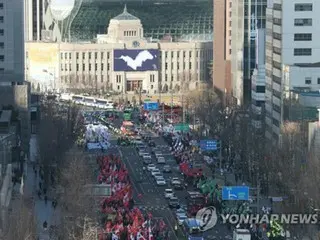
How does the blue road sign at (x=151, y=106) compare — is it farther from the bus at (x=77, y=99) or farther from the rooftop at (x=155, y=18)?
the rooftop at (x=155, y=18)

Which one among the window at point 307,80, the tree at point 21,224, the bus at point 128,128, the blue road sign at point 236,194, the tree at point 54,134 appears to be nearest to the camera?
the tree at point 21,224

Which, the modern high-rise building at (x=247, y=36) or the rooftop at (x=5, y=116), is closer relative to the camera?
the rooftop at (x=5, y=116)

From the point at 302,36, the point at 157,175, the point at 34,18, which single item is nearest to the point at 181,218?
the point at 157,175

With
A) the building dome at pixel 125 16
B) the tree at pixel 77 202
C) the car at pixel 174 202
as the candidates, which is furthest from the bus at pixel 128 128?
the building dome at pixel 125 16

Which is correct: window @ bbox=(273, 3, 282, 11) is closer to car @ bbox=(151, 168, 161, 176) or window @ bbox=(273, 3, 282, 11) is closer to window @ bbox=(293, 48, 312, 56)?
window @ bbox=(293, 48, 312, 56)

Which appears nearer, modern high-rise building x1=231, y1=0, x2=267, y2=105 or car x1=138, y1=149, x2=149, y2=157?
car x1=138, y1=149, x2=149, y2=157

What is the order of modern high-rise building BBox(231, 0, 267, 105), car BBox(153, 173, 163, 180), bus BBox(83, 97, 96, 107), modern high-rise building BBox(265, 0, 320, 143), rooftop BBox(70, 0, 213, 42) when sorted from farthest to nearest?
rooftop BBox(70, 0, 213, 42) < bus BBox(83, 97, 96, 107) < modern high-rise building BBox(231, 0, 267, 105) < modern high-rise building BBox(265, 0, 320, 143) < car BBox(153, 173, 163, 180)

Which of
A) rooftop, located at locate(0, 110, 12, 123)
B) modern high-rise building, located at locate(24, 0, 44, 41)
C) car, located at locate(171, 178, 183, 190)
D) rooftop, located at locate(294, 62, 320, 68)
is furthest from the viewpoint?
modern high-rise building, located at locate(24, 0, 44, 41)

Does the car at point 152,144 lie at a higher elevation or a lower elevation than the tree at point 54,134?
lower

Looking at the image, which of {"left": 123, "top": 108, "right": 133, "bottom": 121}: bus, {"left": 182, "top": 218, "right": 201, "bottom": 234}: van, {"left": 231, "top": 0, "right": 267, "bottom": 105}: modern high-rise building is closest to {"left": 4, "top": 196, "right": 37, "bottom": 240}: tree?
{"left": 182, "top": 218, "right": 201, "bottom": 234}: van
